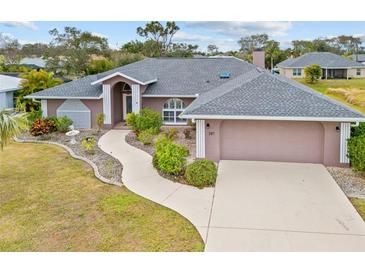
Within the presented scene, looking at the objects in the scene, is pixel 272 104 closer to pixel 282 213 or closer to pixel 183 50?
pixel 282 213

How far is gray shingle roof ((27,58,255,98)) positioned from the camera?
24312mm

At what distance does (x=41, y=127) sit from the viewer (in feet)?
72.4

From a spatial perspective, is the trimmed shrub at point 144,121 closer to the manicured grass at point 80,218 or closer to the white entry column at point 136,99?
the white entry column at point 136,99

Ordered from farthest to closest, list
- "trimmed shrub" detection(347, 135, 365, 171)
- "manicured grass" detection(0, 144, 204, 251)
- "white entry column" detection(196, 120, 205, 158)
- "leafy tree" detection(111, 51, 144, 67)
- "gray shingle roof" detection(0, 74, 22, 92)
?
1. "leafy tree" detection(111, 51, 144, 67)
2. "gray shingle roof" detection(0, 74, 22, 92)
3. "white entry column" detection(196, 120, 205, 158)
4. "trimmed shrub" detection(347, 135, 365, 171)
5. "manicured grass" detection(0, 144, 204, 251)

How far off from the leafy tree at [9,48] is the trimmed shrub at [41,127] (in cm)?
5363

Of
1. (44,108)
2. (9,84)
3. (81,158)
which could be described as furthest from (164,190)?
(9,84)

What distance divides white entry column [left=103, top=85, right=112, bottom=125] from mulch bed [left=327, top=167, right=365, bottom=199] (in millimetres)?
14376

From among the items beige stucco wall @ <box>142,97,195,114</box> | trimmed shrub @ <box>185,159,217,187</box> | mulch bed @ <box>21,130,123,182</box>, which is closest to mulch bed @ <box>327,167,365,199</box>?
trimmed shrub @ <box>185,159,217,187</box>

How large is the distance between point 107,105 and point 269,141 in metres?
12.0

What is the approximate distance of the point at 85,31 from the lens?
52094 mm

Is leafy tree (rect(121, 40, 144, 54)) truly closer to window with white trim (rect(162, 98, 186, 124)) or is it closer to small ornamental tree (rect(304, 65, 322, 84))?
small ornamental tree (rect(304, 65, 322, 84))

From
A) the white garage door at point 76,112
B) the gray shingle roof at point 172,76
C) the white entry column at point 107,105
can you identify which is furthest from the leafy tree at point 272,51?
the white garage door at point 76,112

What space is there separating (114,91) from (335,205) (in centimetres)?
1742
